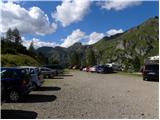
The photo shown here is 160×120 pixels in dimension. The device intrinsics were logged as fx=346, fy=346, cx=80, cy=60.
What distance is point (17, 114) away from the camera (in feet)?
40.7

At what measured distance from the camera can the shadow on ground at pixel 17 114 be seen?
11789mm

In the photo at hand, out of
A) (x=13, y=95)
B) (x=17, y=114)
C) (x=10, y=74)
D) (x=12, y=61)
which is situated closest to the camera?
(x=17, y=114)

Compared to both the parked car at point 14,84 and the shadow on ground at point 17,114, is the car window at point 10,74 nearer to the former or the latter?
the parked car at point 14,84

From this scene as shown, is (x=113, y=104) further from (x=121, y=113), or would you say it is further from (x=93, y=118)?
(x=93, y=118)

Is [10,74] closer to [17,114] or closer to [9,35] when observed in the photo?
[17,114]

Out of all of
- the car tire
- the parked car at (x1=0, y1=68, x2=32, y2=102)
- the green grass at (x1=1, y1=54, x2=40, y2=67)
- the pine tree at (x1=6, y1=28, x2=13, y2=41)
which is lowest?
the car tire

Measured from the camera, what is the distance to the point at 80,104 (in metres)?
14.9

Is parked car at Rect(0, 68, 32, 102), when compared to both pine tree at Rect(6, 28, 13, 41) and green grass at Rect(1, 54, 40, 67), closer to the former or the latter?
green grass at Rect(1, 54, 40, 67)

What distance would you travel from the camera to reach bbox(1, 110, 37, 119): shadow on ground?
11789 mm

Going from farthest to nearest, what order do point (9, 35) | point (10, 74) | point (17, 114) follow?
point (9, 35)
point (10, 74)
point (17, 114)

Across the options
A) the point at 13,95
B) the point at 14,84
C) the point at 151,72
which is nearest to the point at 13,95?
the point at 13,95

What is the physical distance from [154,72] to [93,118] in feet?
79.4

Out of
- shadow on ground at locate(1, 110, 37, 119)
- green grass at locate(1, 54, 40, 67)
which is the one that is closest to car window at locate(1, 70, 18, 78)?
shadow on ground at locate(1, 110, 37, 119)

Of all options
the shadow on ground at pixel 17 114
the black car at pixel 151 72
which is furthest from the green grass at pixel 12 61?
the shadow on ground at pixel 17 114
